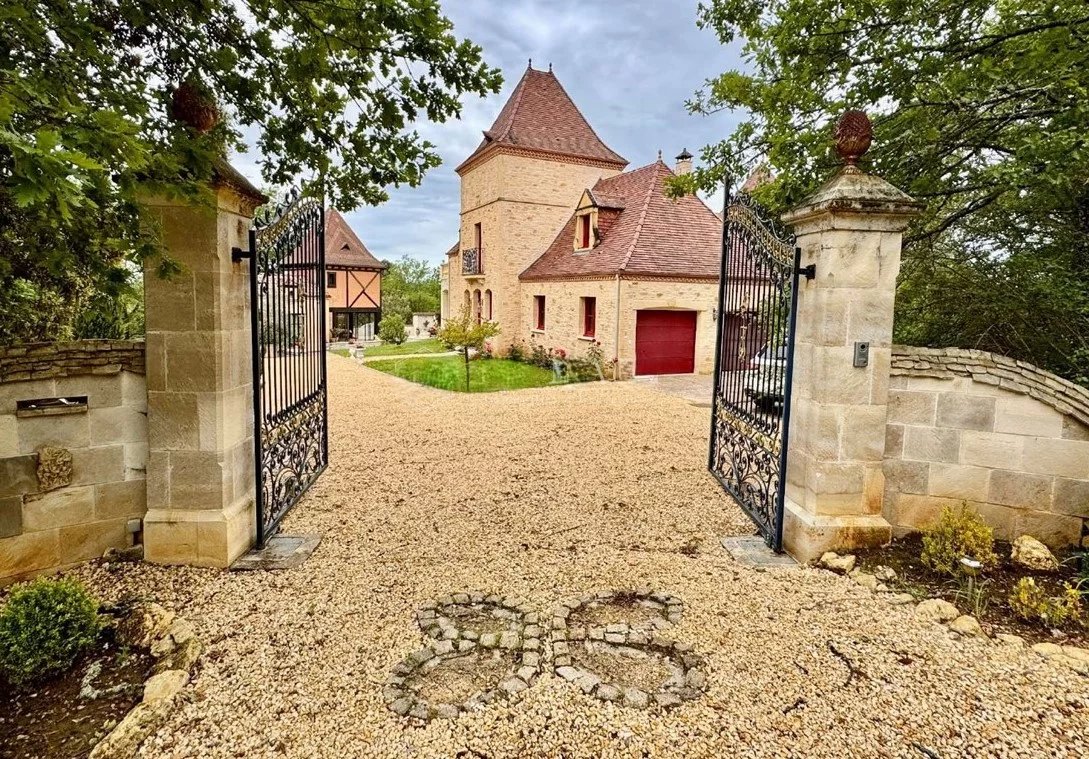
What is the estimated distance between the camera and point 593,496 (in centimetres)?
639

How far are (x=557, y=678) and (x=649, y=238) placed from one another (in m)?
15.5

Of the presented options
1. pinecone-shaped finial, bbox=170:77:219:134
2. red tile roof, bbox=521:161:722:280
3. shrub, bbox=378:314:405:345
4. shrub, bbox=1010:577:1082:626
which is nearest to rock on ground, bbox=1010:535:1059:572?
shrub, bbox=1010:577:1082:626

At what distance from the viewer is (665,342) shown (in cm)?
1714

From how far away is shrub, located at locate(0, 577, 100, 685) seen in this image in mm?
2990

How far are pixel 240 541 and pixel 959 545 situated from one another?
539 cm

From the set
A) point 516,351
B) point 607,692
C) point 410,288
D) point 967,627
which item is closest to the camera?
point 607,692

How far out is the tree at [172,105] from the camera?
2574 mm

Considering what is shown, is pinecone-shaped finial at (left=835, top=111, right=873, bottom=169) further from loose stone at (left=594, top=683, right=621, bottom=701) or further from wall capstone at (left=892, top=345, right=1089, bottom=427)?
loose stone at (left=594, top=683, right=621, bottom=701)

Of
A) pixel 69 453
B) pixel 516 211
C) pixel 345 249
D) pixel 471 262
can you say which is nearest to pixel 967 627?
pixel 69 453

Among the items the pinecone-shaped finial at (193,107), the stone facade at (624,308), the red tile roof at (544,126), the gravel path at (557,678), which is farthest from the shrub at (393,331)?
the pinecone-shaped finial at (193,107)

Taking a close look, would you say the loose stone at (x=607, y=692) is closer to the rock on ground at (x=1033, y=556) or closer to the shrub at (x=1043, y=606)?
the shrub at (x=1043, y=606)

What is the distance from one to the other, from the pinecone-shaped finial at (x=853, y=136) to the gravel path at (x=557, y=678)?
3.14 m

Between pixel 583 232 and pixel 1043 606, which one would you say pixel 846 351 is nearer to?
pixel 1043 606

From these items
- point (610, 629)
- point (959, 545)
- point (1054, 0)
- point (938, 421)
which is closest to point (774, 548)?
point (959, 545)
